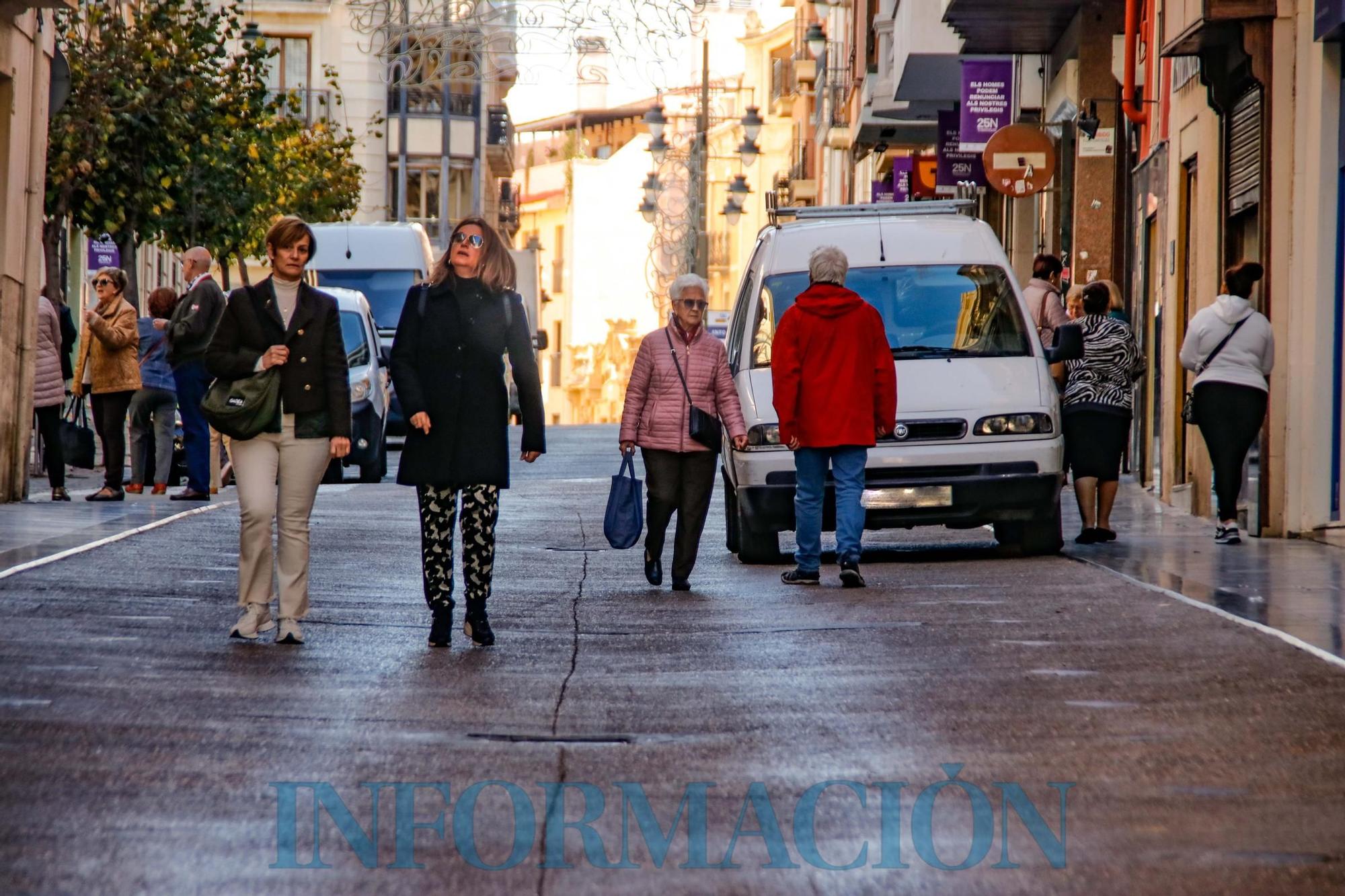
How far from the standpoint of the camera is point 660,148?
4609cm

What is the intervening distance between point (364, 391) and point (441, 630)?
1568 cm

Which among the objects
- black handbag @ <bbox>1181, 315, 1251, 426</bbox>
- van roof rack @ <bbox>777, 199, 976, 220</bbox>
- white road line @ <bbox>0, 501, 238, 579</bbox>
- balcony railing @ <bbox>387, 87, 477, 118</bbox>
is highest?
balcony railing @ <bbox>387, 87, 477, 118</bbox>

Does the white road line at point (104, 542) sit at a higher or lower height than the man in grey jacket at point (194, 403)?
lower

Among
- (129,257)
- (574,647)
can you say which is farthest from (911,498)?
(129,257)

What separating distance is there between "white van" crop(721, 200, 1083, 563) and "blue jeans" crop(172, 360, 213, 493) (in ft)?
18.5

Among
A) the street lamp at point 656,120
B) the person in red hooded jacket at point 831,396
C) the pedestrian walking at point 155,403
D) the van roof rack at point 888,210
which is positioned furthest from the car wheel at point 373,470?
the street lamp at point 656,120

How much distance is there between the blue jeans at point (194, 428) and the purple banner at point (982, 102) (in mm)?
12535

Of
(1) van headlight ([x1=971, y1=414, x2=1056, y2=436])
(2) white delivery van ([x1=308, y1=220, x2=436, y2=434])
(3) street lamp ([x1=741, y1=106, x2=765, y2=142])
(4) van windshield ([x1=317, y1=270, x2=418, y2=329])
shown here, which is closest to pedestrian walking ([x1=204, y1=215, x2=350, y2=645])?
(1) van headlight ([x1=971, y1=414, x2=1056, y2=436])

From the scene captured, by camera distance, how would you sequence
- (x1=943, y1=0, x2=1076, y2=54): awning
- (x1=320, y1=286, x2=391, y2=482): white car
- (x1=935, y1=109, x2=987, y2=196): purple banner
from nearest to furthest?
(x1=320, y1=286, x2=391, y2=482): white car, (x1=943, y1=0, x2=1076, y2=54): awning, (x1=935, y1=109, x2=987, y2=196): purple banner

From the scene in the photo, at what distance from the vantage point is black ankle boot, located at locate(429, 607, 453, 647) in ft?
33.3

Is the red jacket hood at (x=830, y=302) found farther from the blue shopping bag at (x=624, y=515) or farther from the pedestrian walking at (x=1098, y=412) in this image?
the pedestrian walking at (x=1098, y=412)

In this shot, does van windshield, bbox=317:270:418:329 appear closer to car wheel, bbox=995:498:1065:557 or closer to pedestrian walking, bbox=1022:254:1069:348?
pedestrian walking, bbox=1022:254:1069:348

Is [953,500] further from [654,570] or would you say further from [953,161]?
[953,161]

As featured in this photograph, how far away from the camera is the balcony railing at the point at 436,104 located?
77812 millimetres
